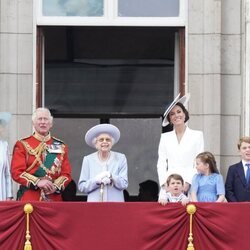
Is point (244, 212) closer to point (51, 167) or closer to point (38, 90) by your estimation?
point (51, 167)

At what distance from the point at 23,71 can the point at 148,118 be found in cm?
317

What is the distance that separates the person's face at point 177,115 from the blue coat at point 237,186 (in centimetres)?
83

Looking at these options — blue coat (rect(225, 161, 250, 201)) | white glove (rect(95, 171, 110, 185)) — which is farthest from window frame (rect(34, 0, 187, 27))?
white glove (rect(95, 171, 110, 185))

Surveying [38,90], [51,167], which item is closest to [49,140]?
[51,167]

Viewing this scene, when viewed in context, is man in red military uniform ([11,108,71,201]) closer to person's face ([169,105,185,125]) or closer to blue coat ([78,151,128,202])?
blue coat ([78,151,128,202])

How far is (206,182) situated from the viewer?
1272 cm

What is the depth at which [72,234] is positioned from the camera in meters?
12.4

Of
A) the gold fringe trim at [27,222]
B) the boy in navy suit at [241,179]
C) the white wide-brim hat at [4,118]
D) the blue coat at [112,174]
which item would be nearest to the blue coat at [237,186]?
the boy in navy suit at [241,179]

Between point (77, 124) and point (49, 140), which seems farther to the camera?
point (77, 124)

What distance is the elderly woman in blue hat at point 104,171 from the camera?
12.7 meters

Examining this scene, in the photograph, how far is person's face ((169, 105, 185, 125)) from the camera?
1307 cm

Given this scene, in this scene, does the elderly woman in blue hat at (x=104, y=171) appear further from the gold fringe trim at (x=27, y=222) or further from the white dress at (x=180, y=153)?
the gold fringe trim at (x=27, y=222)

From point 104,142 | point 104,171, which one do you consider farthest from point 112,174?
point 104,142

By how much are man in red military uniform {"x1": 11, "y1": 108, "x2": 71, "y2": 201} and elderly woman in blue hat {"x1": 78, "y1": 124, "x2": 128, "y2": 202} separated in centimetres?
25
